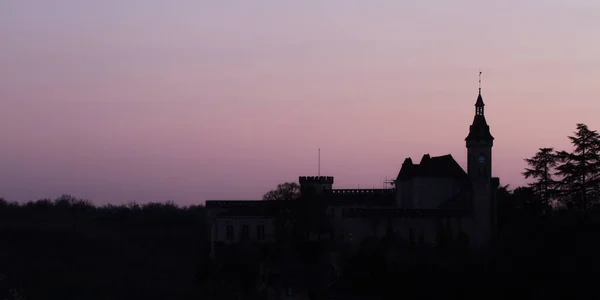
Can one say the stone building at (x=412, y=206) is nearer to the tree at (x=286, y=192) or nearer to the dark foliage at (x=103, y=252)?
the tree at (x=286, y=192)

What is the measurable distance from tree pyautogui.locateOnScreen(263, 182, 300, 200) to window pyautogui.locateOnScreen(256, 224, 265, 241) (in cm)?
208

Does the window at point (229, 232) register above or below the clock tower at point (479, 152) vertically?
below

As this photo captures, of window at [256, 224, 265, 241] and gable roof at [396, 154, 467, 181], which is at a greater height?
gable roof at [396, 154, 467, 181]

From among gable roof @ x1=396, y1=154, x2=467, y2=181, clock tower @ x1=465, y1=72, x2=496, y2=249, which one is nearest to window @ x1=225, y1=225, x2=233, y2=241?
gable roof @ x1=396, y1=154, x2=467, y2=181

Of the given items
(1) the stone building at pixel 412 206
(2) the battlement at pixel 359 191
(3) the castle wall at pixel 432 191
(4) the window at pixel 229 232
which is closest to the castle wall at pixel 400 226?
(1) the stone building at pixel 412 206

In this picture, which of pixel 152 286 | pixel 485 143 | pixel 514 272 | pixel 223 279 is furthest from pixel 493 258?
pixel 152 286

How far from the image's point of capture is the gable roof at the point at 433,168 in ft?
256

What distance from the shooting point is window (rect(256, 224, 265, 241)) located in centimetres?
8012

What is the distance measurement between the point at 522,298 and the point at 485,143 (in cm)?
1141

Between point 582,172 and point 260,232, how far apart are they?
23.3 metres

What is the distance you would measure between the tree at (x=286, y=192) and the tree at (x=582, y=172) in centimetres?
1970

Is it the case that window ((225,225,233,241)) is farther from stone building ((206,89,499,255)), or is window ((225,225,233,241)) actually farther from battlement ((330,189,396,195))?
battlement ((330,189,396,195))

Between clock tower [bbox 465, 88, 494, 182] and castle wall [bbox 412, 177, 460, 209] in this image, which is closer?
clock tower [bbox 465, 88, 494, 182]

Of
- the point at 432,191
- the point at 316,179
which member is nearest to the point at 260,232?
the point at 316,179
